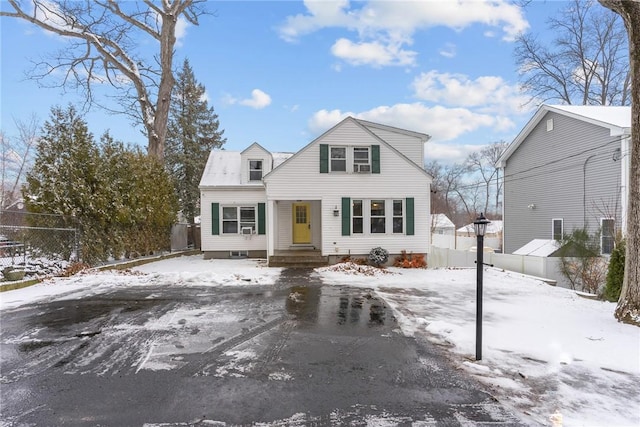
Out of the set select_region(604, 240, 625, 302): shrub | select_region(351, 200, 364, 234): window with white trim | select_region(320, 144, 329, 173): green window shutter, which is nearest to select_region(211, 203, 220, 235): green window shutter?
select_region(320, 144, 329, 173): green window shutter

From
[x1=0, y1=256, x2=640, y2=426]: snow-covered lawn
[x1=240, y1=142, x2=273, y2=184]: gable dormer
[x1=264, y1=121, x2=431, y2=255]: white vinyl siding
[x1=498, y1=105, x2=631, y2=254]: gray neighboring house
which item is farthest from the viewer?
[x1=240, y1=142, x2=273, y2=184]: gable dormer

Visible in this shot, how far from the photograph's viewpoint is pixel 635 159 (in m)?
5.32

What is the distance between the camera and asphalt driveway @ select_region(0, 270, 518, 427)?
9.33 feet

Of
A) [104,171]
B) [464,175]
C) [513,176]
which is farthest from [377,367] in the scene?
[464,175]

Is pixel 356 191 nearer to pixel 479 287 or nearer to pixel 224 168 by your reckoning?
pixel 224 168

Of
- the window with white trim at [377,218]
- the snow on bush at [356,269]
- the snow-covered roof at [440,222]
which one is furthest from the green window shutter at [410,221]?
the snow-covered roof at [440,222]

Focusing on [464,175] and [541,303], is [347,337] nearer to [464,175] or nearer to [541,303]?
[541,303]

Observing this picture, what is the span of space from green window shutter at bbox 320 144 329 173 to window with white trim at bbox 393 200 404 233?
9.47ft

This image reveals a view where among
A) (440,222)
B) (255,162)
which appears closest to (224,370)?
(255,162)

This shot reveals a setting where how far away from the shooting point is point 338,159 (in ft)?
41.1

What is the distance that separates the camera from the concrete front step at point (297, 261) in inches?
476

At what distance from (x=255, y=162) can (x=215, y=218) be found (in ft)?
9.87

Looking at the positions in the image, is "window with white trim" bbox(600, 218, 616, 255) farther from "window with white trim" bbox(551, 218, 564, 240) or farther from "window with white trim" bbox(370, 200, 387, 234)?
"window with white trim" bbox(370, 200, 387, 234)

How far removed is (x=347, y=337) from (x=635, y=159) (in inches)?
210
